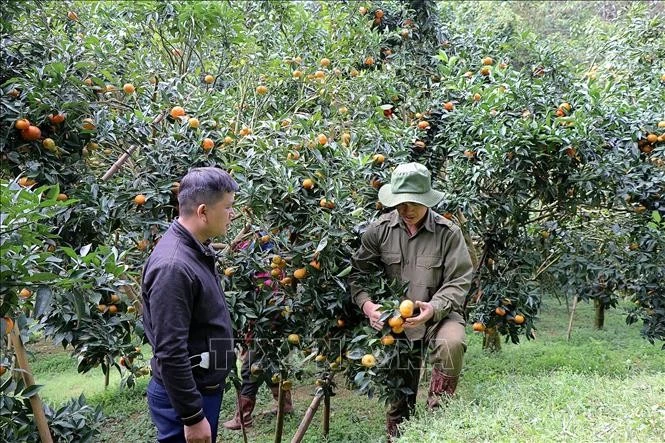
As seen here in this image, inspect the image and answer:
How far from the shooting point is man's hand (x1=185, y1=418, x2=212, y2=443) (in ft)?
6.50

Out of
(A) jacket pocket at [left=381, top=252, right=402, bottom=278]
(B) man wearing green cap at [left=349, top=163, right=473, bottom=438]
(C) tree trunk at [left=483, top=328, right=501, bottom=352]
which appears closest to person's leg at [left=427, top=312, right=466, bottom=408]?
(B) man wearing green cap at [left=349, top=163, right=473, bottom=438]

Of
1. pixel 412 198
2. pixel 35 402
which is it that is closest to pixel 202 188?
pixel 412 198

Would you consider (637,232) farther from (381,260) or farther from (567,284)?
(381,260)

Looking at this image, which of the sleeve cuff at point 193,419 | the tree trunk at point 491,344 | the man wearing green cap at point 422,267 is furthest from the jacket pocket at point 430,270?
the tree trunk at point 491,344

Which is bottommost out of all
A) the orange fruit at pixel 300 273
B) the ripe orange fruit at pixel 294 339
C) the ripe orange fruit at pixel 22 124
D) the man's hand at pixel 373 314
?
the ripe orange fruit at pixel 294 339

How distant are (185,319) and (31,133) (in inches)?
50.0

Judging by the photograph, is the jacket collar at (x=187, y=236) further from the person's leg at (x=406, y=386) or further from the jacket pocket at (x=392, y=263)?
the person's leg at (x=406, y=386)

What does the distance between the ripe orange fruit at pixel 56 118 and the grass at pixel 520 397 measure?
204cm

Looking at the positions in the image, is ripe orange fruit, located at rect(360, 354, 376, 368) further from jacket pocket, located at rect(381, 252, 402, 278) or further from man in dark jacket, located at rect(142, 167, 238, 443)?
man in dark jacket, located at rect(142, 167, 238, 443)

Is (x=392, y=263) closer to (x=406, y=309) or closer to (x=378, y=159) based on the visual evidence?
(x=406, y=309)

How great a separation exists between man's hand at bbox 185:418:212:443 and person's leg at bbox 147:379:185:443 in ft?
0.41

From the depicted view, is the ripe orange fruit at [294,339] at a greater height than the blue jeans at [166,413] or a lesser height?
greater

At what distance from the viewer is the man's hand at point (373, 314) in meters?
2.66

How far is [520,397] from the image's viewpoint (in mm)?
2496
